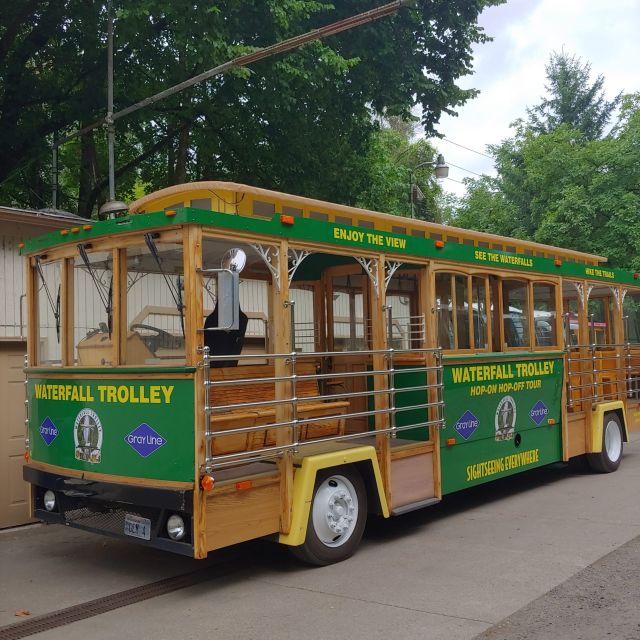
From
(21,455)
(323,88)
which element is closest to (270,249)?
(21,455)

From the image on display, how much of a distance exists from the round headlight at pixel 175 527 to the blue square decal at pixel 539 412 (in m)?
5.15

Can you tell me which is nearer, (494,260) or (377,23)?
(494,260)

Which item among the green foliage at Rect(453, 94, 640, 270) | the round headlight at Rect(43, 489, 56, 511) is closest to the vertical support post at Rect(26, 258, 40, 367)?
the round headlight at Rect(43, 489, 56, 511)

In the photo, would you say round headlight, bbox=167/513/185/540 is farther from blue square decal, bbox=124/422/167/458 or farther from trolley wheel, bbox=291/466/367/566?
trolley wheel, bbox=291/466/367/566

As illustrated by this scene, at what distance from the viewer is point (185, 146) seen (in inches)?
663

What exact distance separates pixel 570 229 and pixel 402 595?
59.1 ft

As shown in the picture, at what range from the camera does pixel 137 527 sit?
18.4 ft

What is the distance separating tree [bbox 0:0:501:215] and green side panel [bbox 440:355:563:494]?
6334mm

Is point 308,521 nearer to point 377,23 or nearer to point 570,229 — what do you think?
point 377,23

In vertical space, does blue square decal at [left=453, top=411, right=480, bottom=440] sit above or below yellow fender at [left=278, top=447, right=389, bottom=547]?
above

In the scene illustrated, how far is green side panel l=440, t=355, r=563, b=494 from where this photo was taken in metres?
7.77

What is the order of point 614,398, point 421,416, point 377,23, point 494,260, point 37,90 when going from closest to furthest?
point 421,416 < point 494,260 < point 614,398 < point 377,23 < point 37,90

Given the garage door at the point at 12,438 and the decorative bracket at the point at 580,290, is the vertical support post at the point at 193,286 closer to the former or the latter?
the garage door at the point at 12,438

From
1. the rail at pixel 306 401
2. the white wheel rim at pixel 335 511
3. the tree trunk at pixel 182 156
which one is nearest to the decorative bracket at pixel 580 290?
the rail at pixel 306 401
